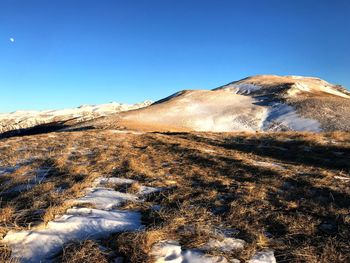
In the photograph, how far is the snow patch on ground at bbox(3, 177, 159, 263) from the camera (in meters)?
5.17

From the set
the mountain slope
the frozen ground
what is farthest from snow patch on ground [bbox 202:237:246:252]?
the mountain slope

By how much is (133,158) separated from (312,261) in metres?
8.62

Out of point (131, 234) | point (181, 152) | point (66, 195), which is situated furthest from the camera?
point (181, 152)

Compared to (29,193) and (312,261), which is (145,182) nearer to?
(29,193)

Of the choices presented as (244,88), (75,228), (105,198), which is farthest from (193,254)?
(244,88)

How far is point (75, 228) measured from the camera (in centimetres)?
594

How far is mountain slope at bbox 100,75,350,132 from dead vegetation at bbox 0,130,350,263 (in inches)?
1221

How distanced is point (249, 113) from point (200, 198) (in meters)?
54.9

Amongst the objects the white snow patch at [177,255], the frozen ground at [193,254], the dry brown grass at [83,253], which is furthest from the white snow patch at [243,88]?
the dry brown grass at [83,253]

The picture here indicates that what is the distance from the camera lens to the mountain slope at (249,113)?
164 ft

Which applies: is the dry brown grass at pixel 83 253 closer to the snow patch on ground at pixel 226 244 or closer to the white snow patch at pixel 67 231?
the white snow patch at pixel 67 231

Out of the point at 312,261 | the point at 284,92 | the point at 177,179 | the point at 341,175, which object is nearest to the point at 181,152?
the point at 177,179

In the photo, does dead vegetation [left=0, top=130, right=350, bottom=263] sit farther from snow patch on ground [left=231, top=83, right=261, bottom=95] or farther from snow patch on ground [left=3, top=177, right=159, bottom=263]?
snow patch on ground [left=231, top=83, right=261, bottom=95]

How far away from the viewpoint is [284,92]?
233 feet
